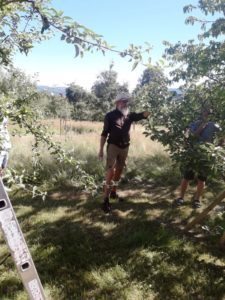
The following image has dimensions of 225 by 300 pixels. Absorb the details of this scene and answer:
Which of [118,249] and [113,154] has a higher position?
[113,154]

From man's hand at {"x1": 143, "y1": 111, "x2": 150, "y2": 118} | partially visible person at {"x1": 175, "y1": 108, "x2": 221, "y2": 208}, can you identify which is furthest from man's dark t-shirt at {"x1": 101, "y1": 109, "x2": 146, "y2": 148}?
partially visible person at {"x1": 175, "y1": 108, "x2": 221, "y2": 208}

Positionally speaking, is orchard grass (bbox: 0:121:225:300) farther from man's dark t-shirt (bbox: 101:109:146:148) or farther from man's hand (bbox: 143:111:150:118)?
man's hand (bbox: 143:111:150:118)

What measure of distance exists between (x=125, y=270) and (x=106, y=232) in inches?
45.8

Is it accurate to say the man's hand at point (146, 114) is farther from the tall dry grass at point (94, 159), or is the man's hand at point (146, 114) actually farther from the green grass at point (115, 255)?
the tall dry grass at point (94, 159)

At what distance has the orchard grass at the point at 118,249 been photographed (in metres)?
4.11

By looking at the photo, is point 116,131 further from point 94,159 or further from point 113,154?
point 94,159

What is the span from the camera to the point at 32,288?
6.20 ft

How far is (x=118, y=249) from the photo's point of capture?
5.02 metres

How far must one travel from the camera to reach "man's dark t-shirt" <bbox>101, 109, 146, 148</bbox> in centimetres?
631

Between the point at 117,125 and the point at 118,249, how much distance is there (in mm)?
2236

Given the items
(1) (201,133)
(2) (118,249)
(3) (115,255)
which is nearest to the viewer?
(3) (115,255)

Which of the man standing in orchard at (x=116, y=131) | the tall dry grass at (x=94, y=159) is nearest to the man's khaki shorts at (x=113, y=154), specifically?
the man standing in orchard at (x=116, y=131)

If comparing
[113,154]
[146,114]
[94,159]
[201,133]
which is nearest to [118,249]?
[113,154]

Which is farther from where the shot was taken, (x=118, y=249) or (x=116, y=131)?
(x=116, y=131)
